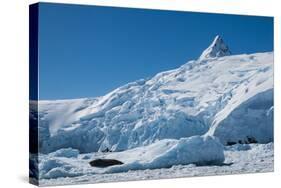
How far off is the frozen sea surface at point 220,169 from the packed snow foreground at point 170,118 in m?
0.07

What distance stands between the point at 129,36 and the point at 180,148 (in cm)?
193

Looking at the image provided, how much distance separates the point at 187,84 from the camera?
38.4 feet

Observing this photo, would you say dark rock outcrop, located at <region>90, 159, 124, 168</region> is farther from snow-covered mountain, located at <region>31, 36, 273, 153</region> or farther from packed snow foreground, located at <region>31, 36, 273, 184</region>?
snow-covered mountain, located at <region>31, 36, 273, 153</region>

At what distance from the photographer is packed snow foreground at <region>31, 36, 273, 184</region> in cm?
1071

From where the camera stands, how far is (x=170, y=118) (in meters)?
11.5

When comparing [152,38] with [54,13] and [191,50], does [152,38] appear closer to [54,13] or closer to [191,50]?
[191,50]

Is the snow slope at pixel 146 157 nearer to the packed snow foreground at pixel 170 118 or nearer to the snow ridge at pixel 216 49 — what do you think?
the packed snow foreground at pixel 170 118

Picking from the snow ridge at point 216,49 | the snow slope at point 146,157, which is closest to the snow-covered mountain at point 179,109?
the snow ridge at point 216,49

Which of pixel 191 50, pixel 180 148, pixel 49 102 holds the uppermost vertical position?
pixel 191 50

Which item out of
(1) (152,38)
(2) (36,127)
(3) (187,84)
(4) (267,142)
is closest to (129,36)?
(1) (152,38)

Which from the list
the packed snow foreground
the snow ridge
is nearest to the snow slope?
the packed snow foreground

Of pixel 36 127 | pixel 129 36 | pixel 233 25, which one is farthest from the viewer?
pixel 233 25

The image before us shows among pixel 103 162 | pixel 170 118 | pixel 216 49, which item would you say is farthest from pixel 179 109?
pixel 103 162

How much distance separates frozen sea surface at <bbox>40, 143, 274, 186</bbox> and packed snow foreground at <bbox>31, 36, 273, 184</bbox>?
72 millimetres
